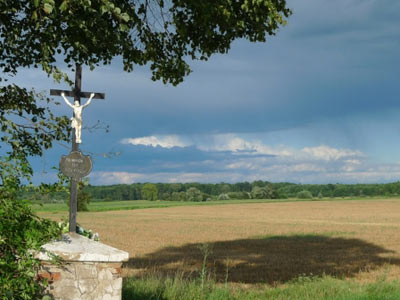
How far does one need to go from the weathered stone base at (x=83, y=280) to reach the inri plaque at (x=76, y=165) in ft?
5.09

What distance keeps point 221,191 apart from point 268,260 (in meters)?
106

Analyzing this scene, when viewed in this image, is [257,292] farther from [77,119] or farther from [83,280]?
[77,119]

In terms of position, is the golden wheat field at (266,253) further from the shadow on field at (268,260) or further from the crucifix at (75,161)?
the crucifix at (75,161)

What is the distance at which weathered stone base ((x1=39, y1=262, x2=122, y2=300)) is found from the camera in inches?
284

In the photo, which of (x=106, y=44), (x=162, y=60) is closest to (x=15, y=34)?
(x=106, y=44)

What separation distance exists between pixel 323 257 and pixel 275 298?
390 inches

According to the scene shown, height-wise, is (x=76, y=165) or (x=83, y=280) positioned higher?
(x=76, y=165)

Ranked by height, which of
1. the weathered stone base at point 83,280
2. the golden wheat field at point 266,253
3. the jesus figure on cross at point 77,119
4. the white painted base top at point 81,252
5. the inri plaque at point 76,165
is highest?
the jesus figure on cross at point 77,119

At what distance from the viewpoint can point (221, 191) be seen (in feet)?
408

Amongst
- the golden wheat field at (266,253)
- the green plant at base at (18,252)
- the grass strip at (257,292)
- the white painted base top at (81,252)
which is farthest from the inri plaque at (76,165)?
the golden wheat field at (266,253)

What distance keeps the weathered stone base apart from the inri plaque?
1550mm

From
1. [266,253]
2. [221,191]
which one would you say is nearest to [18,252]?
[266,253]

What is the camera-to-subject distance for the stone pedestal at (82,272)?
23.6 feet

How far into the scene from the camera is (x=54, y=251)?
7.20m
